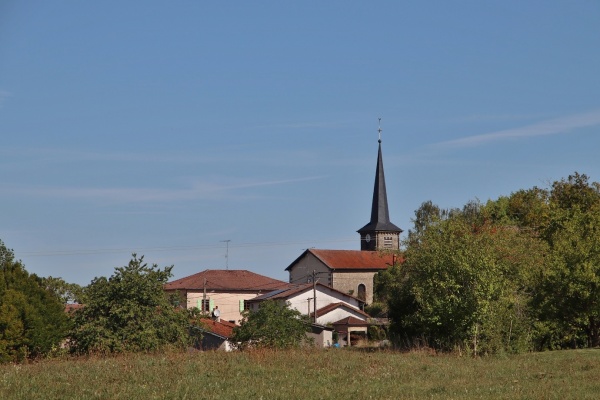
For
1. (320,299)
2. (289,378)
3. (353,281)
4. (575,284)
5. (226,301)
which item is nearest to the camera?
(289,378)

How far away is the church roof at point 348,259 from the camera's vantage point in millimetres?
115312

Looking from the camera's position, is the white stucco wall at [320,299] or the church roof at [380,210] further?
the church roof at [380,210]

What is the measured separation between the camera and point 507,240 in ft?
133

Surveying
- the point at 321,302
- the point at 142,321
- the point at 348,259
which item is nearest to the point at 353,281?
the point at 348,259

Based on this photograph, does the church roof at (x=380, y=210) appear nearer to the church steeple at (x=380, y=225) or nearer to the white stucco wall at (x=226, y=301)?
the church steeple at (x=380, y=225)

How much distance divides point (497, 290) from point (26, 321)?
2208 centimetres

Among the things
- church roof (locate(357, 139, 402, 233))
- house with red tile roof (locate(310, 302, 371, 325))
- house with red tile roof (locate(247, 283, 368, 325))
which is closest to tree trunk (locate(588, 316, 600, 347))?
house with red tile roof (locate(247, 283, 368, 325))

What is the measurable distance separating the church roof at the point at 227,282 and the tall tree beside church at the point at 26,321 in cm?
5615

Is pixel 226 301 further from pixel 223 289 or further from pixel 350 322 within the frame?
pixel 350 322

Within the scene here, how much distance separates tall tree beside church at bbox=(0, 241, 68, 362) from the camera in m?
38.7

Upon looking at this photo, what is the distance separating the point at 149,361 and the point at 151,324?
24.2 ft

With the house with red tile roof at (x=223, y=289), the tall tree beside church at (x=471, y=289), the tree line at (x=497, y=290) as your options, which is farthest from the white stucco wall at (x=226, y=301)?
the tall tree beside church at (x=471, y=289)

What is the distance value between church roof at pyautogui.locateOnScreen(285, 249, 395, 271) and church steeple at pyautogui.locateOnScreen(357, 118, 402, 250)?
9.79 meters

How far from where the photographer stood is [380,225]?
130 meters
